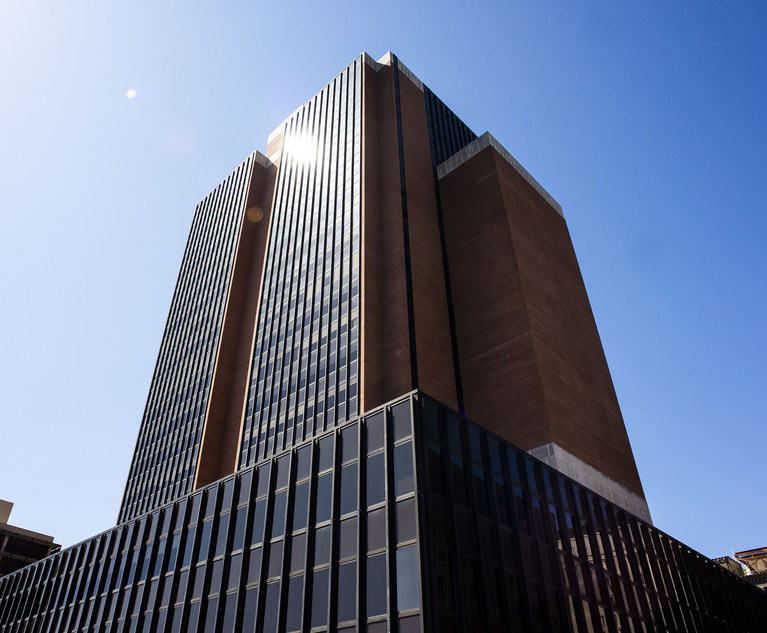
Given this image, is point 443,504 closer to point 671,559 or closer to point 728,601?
point 671,559

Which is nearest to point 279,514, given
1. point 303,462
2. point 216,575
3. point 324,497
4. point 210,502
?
point 303,462

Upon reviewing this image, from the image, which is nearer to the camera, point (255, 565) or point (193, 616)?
point (255, 565)

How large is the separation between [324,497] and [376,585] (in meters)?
6.50

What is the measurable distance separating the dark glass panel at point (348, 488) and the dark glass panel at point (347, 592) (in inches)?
110

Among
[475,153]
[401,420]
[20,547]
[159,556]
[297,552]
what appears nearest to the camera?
[401,420]

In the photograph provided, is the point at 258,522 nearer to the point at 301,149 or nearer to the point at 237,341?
the point at 237,341

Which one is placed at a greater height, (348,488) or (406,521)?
(348,488)

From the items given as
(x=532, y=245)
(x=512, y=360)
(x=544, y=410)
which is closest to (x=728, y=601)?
(x=544, y=410)

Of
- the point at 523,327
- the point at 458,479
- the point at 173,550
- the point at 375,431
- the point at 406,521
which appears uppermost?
the point at 523,327

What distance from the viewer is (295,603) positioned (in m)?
30.2

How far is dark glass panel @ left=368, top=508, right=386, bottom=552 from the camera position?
28.2 meters

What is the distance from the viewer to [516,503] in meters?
33.5

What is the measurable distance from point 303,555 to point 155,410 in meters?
79.0

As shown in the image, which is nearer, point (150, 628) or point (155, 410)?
point (150, 628)
